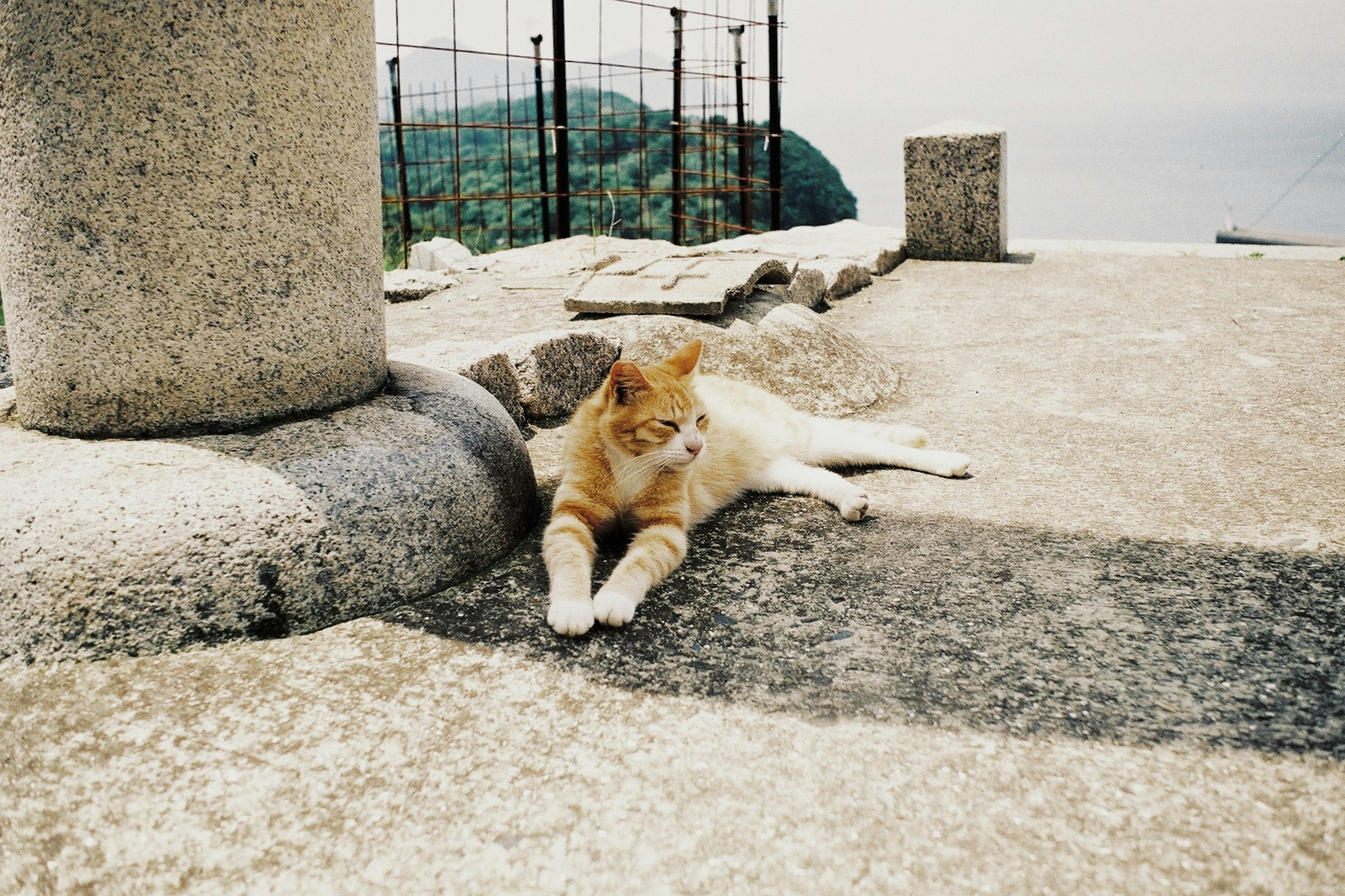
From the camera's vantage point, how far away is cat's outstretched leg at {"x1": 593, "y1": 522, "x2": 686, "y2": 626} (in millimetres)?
2266

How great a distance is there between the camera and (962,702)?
1933mm

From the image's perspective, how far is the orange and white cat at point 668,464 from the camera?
2443 millimetres

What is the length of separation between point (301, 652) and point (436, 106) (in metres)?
7.53

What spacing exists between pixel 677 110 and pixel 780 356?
5.03 m

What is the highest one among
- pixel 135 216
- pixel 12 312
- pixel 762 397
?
pixel 135 216

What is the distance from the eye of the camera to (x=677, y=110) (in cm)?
865

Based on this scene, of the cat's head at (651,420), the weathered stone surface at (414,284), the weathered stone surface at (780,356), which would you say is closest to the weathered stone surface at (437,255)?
the weathered stone surface at (414,284)

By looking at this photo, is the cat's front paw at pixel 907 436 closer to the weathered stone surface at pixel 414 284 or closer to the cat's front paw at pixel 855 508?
the cat's front paw at pixel 855 508

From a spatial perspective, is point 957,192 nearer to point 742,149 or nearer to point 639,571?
point 742,149

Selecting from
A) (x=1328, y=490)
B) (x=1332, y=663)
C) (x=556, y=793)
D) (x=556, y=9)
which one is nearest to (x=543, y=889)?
(x=556, y=793)

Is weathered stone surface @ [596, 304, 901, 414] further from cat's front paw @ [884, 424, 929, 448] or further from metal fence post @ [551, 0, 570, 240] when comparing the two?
metal fence post @ [551, 0, 570, 240]

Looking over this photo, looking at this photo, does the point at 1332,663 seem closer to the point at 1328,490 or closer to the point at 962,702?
the point at 962,702

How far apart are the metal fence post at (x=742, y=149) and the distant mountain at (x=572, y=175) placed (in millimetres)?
106

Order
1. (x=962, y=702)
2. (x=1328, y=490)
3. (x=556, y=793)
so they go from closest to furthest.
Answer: (x=556, y=793)
(x=962, y=702)
(x=1328, y=490)
